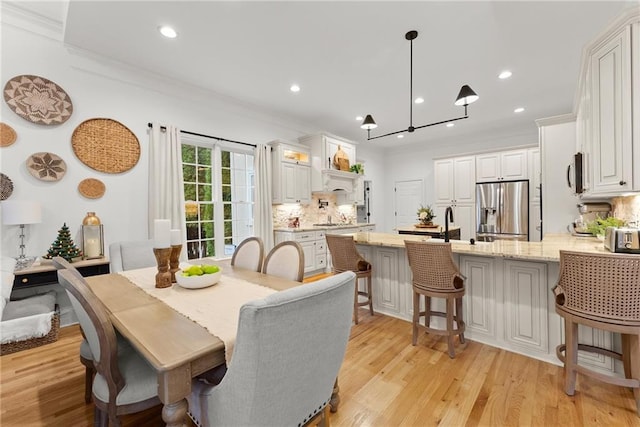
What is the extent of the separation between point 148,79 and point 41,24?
1024 mm

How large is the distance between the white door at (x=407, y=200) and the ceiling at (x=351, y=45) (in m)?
3.09

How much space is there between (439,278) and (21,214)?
3854 mm

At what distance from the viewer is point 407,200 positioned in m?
7.75

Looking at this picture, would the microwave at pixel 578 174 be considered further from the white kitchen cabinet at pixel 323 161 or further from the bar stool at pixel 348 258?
the white kitchen cabinet at pixel 323 161

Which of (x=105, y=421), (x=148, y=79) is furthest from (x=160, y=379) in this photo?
(x=148, y=79)

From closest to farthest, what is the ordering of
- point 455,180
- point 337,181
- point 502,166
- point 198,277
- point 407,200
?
1. point 198,277
2. point 502,166
3. point 337,181
4. point 455,180
5. point 407,200

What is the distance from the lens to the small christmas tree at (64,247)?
9.33 ft

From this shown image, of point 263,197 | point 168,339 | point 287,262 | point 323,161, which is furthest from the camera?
point 323,161

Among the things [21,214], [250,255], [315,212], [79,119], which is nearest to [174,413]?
[250,255]

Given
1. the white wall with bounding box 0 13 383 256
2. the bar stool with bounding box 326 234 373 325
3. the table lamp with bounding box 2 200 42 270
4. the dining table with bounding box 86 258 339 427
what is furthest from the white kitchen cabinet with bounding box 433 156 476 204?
the table lamp with bounding box 2 200 42 270

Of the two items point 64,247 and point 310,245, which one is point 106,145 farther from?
point 310,245

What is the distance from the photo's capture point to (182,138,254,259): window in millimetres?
4145

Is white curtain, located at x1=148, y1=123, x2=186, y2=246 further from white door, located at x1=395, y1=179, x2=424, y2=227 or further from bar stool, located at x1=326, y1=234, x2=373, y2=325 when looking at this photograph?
white door, located at x1=395, y1=179, x2=424, y2=227

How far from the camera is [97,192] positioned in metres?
3.25
